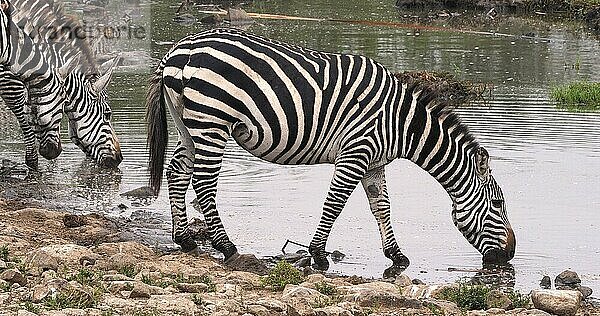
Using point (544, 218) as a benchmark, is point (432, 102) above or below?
above

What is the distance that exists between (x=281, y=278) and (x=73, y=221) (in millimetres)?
3256

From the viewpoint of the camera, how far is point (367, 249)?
33.6ft

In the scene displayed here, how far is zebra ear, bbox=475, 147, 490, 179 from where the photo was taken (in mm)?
9812

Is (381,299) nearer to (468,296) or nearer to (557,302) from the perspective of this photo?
(468,296)

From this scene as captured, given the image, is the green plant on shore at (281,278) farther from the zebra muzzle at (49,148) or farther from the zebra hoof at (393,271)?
the zebra muzzle at (49,148)

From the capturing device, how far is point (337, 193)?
31.2 ft

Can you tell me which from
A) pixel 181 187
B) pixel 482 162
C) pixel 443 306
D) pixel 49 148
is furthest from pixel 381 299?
pixel 49 148

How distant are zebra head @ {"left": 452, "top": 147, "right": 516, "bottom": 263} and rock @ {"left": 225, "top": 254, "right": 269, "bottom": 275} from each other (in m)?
1.95

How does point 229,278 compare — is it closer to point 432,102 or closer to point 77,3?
point 432,102

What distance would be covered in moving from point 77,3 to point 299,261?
29.7 metres

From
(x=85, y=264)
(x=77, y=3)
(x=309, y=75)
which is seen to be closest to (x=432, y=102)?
(x=309, y=75)

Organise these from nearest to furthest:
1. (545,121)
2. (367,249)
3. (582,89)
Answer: (367,249) → (545,121) → (582,89)

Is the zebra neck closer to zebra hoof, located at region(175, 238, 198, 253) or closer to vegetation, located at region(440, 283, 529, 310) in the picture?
zebra hoof, located at region(175, 238, 198, 253)

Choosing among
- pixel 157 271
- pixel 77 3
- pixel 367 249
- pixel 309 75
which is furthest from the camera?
pixel 77 3
